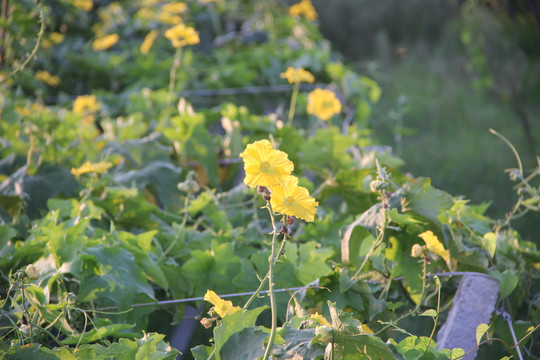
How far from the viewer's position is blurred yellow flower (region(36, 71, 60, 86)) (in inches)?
129

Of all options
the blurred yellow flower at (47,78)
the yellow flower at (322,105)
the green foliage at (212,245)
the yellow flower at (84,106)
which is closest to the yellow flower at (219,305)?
the green foliage at (212,245)

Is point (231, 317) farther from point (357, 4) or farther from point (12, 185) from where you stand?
point (357, 4)

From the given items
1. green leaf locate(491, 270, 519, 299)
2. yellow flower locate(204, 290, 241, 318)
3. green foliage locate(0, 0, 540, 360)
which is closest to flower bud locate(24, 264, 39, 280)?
green foliage locate(0, 0, 540, 360)

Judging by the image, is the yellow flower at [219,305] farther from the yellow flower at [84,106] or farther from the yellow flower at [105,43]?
the yellow flower at [105,43]

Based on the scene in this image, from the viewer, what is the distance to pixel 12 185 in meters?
1.57

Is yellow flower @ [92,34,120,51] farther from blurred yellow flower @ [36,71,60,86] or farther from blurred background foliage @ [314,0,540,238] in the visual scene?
blurred background foliage @ [314,0,540,238]

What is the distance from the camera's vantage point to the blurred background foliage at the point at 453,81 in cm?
350

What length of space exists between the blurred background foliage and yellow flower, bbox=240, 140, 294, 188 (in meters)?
1.60

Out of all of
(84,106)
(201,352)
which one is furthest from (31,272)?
(84,106)

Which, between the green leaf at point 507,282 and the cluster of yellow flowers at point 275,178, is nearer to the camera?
the cluster of yellow flowers at point 275,178

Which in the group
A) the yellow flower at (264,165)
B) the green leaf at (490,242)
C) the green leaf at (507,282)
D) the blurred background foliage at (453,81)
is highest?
the yellow flower at (264,165)

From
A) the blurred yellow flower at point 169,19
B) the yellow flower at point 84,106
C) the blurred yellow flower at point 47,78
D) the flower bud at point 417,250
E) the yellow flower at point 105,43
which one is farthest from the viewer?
the blurred yellow flower at point 169,19

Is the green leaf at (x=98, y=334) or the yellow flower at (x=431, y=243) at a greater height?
the yellow flower at (x=431, y=243)

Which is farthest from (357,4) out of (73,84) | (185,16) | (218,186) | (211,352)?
(211,352)
